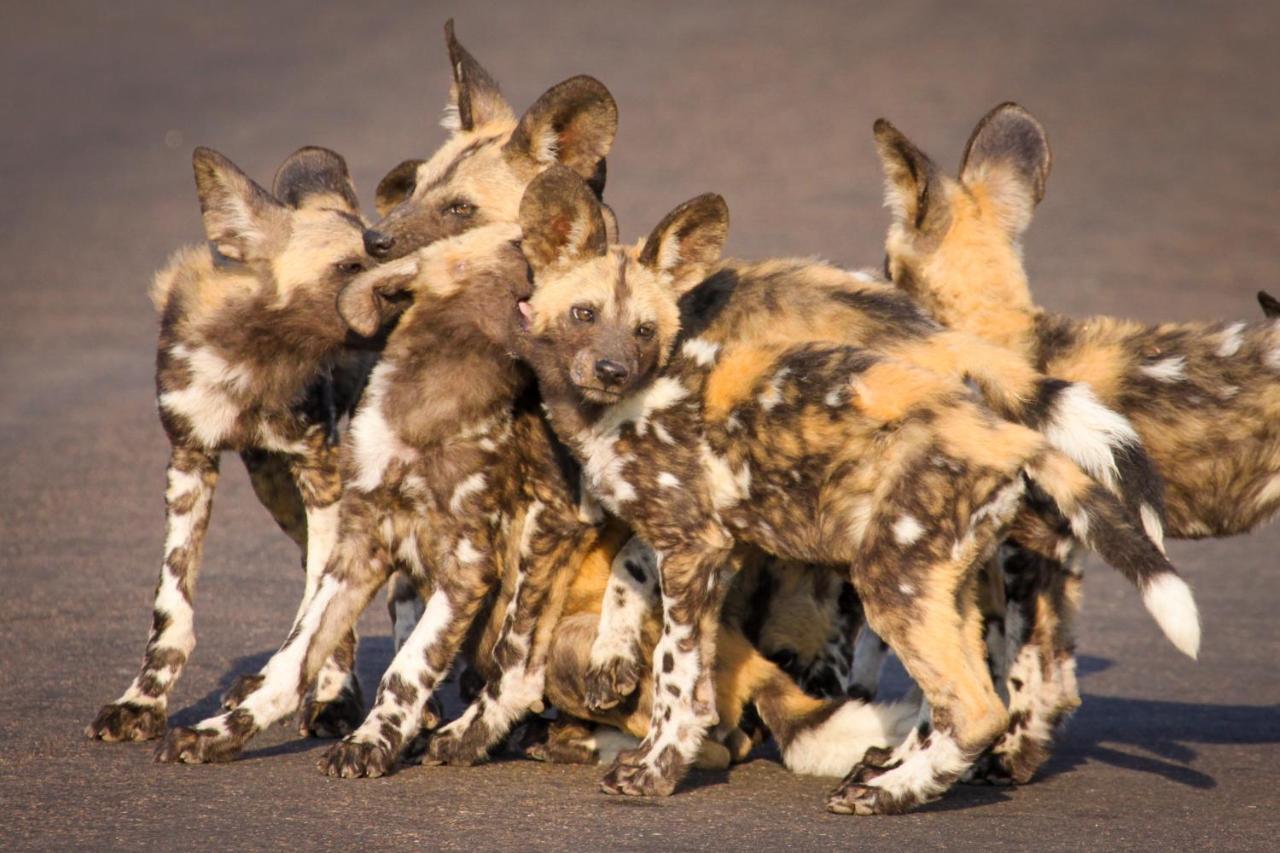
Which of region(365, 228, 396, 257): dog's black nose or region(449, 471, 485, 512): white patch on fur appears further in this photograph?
region(365, 228, 396, 257): dog's black nose

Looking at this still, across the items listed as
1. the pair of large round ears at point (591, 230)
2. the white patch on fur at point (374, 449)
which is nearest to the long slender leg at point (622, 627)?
the white patch on fur at point (374, 449)

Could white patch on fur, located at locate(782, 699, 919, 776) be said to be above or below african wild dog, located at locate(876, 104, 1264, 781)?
below

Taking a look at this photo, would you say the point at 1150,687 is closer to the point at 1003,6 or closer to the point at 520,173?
the point at 520,173

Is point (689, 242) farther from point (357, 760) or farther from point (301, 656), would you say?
point (357, 760)

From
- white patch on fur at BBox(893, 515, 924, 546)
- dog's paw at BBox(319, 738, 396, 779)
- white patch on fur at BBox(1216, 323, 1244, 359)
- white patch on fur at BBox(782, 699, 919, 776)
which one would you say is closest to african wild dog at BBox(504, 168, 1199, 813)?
white patch on fur at BBox(893, 515, 924, 546)

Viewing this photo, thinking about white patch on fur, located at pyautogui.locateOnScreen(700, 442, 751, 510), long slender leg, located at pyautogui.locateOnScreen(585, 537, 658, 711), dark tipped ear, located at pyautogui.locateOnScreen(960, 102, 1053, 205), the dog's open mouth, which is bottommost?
long slender leg, located at pyautogui.locateOnScreen(585, 537, 658, 711)

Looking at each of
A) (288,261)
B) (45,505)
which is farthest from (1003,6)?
(288,261)

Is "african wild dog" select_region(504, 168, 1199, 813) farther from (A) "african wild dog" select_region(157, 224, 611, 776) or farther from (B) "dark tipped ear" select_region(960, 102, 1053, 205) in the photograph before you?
(B) "dark tipped ear" select_region(960, 102, 1053, 205)

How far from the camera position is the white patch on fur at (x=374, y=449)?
6305 millimetres

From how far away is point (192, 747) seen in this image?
598cm

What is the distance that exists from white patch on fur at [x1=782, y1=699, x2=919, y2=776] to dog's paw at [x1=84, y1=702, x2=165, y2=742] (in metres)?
2.10

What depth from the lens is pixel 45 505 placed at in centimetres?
1054

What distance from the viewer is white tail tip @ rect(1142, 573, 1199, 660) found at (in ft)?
17.4

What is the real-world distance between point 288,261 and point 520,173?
1.11 m
